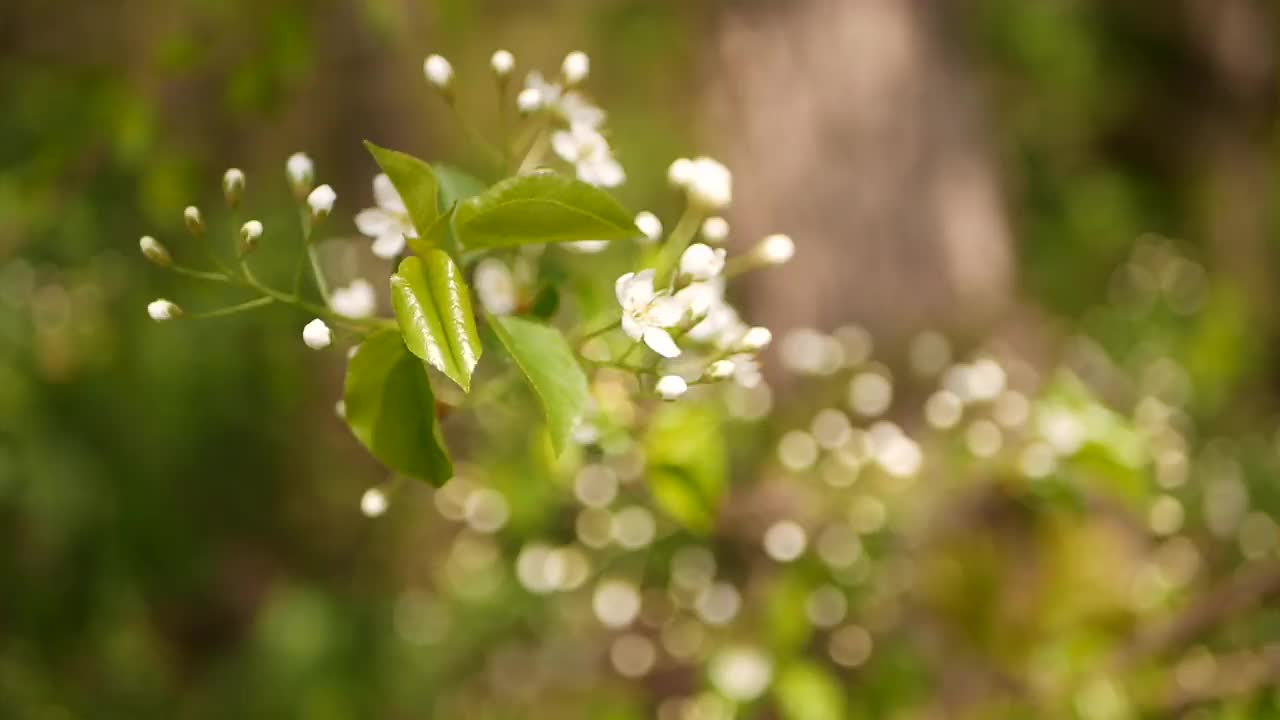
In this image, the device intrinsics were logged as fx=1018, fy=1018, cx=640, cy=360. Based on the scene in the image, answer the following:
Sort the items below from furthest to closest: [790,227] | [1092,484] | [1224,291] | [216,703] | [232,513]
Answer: [1224,291]
[232,513]
[216,703]
[790,227]
[1092,484]

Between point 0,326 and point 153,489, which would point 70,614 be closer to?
point 153,489

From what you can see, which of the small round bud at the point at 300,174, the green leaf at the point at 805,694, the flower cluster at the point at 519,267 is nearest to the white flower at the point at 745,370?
the flower cluster at the point at 519,267

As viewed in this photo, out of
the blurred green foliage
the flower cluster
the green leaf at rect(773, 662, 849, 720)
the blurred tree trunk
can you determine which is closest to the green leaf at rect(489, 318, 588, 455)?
the flower cluster

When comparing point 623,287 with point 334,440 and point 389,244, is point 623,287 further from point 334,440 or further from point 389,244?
point 334,440

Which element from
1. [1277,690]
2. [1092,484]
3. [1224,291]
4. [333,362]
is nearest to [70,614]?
[333,362]

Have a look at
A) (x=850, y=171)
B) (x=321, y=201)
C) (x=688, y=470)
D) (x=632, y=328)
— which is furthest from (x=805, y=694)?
(x=850, y=171)

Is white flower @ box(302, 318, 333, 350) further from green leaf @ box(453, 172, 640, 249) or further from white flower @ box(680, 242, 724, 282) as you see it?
white flower @ box(680, 242, 724, 282)

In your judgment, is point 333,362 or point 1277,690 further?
point 333,362

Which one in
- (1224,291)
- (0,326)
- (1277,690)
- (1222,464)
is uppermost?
(1224,291)
